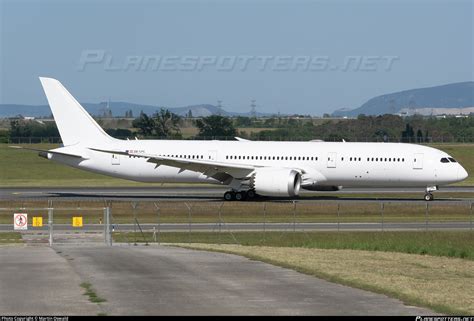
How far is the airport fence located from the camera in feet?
135

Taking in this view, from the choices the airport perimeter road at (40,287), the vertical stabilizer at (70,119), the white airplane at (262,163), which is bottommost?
the airport perimeter road at (40,287)

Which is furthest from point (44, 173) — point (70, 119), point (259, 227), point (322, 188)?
point (259, 227)

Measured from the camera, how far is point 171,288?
21.5m

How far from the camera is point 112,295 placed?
20.3m

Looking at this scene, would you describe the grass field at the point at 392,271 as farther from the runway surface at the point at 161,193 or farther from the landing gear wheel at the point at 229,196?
the runway surface at the point at 161,193

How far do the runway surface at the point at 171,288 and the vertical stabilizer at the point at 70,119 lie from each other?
33697 millimetres

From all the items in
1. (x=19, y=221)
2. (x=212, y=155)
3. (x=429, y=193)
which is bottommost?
(x=19, y=221)

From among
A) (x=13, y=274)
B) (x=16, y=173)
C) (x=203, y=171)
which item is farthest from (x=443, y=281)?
(x=16, y=173)

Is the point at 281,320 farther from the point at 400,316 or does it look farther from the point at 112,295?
the point at 112,295

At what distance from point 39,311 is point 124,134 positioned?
119243 mm

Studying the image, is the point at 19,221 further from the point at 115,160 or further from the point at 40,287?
the point at 115,160

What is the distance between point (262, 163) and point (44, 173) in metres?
35.5

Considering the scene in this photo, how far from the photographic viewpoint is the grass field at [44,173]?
258 ft

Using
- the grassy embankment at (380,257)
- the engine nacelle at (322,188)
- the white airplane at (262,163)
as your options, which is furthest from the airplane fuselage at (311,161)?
the grassy embankment at (380,257)
